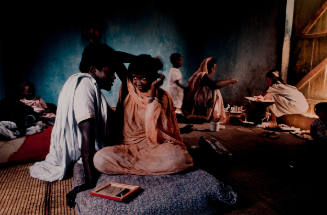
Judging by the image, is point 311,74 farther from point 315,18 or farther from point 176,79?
point 176,79

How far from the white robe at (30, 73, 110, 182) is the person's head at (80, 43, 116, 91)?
0.51 feet

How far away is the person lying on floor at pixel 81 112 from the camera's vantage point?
232cm

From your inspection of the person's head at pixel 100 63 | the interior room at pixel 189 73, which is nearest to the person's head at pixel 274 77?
the interior room at pixel 189 73

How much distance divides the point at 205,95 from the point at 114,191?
4.51 metres

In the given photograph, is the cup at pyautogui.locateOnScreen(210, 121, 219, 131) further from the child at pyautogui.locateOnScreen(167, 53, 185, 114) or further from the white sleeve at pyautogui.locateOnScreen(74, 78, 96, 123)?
the white sleeve at pyautogui.locateOnScreen(74, 78, 96, 123)

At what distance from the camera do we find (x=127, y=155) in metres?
2.34

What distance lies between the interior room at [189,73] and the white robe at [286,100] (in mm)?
189

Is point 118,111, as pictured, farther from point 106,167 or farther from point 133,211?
point 133,211

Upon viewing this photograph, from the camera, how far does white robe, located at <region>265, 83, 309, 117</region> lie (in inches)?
220

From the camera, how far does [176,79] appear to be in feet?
22.9

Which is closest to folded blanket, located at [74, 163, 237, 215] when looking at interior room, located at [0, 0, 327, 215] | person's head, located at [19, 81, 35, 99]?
interior room, located at [0, 0, 327, 215]

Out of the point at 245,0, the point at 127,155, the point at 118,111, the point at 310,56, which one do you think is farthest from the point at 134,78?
the point at 245,0

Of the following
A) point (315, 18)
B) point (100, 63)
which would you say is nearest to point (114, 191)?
point (100, 63)

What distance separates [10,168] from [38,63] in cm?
398
